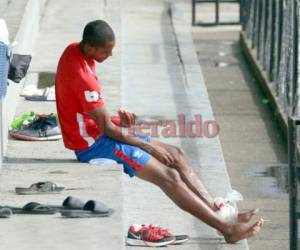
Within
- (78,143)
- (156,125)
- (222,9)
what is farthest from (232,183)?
(222,9)

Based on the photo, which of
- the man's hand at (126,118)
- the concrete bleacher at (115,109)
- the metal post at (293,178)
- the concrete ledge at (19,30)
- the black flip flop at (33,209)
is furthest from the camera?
the concrete ledge at (19,30)

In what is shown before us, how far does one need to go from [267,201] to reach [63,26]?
576 cm

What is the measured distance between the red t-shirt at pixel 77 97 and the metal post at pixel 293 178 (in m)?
1.52

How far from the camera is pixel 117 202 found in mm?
9203

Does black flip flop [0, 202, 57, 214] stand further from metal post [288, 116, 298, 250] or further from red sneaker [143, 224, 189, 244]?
metal post [288, 116, 298, 250]

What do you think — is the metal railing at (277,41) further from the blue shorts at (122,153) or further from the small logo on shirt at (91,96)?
the small logo on shirt at (91,96)

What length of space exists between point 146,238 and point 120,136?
0.74 m

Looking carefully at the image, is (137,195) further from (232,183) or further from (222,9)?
(222,9)

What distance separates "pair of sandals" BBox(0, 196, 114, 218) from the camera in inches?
347

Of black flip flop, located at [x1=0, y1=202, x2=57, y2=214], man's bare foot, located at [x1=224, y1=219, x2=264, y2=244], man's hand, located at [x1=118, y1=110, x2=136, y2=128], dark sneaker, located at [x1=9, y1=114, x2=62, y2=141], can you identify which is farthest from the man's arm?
dark sneaker, located at [x1=9, y1=114, x2=62, y2=141]

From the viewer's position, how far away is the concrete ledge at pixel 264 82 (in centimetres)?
1404

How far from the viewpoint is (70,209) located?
887 centimetres

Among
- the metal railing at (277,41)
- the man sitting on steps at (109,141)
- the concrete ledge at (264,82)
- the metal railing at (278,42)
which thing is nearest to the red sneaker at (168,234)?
the man sitting on steps at (109,141)

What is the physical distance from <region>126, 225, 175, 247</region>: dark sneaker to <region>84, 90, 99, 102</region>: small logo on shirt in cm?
95
